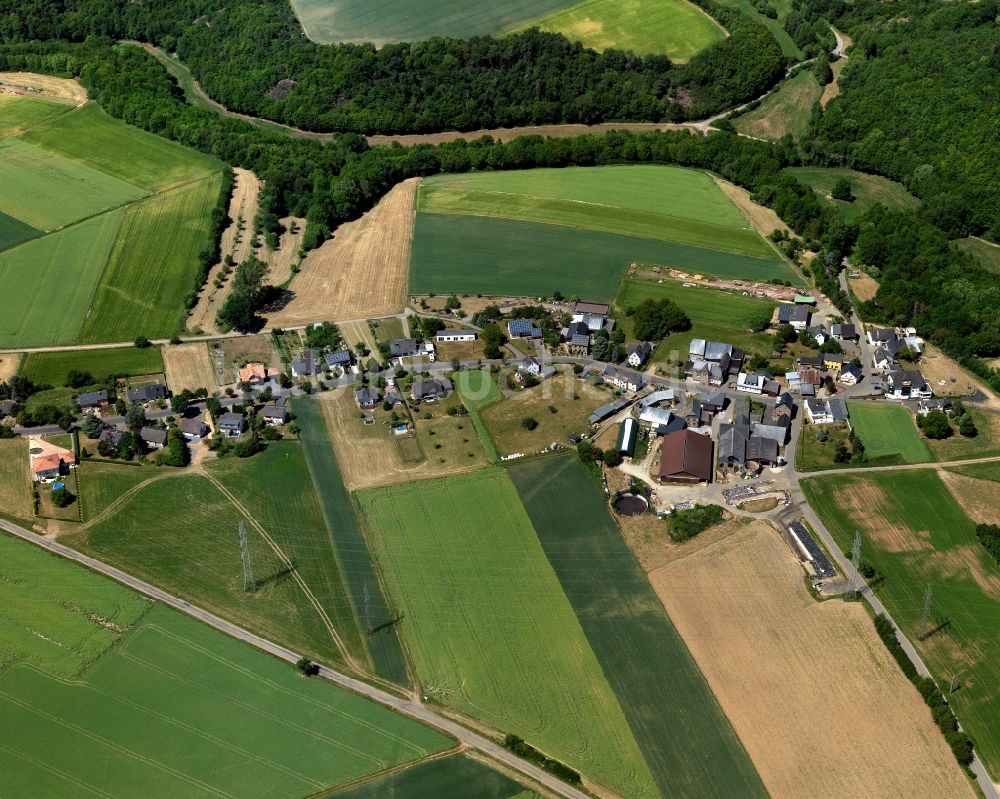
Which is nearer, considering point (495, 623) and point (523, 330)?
point (495, 623)

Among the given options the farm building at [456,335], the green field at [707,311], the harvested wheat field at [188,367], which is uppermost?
the green field at [707,311]

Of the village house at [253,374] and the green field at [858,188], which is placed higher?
the green field at [858,188]

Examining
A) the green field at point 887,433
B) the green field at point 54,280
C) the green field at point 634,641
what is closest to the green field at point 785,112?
the green field at point 887,433

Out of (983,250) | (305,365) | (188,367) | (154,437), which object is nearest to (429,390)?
(305,365)

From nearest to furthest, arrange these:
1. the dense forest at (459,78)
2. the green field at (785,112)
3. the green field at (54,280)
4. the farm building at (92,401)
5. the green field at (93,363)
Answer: the farm building at (92,401)
the green field at (93,363)
the green field at (54,280)
the dense forest at (459,78)
the green field at (785,112)

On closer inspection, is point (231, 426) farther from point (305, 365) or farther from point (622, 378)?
point (622, 378)

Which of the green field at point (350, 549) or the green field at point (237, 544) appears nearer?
the green field at point (350, 549)

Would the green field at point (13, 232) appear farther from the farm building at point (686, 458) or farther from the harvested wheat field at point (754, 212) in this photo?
the harvested wheat field at point (754, 212)

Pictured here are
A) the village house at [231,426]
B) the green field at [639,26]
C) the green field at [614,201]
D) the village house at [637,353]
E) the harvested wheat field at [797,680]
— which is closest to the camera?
the harvested wheat field at [797,680]
